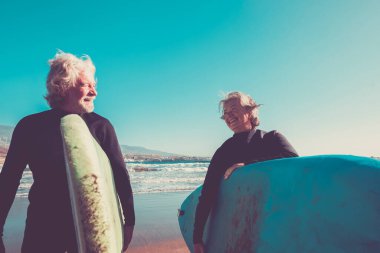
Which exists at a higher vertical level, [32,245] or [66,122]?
[66,122]

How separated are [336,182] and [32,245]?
5.33 feet

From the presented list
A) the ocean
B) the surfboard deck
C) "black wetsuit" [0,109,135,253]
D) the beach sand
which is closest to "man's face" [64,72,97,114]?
"black wetsuit" [0,109,135,253]

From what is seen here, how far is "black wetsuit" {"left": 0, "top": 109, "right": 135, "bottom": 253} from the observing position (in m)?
1.60

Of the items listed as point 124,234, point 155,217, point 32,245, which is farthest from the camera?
point 155,217

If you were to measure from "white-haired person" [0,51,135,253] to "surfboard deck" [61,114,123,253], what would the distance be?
0.20 m

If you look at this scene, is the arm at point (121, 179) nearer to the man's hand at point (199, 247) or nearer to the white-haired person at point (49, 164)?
the white-haired person at point (49, 164)

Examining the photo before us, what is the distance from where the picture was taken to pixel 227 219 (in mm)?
2326

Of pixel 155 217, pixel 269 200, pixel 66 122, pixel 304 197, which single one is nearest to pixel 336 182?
pixel 304 197

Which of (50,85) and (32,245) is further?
(50,85)

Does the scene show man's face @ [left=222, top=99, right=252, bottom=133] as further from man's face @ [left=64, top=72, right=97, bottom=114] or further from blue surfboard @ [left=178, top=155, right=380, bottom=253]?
man's face @ [left=64, top=72, right=97, bottom=114]

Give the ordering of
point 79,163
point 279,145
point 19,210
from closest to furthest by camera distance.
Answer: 1. point 79,163
2. point 279,145
3. point 19,210

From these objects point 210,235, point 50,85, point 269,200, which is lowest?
point 210,235

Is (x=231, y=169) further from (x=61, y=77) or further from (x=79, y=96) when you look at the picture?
(x=61, y=77)

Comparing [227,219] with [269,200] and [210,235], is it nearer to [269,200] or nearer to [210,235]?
[210,235]
